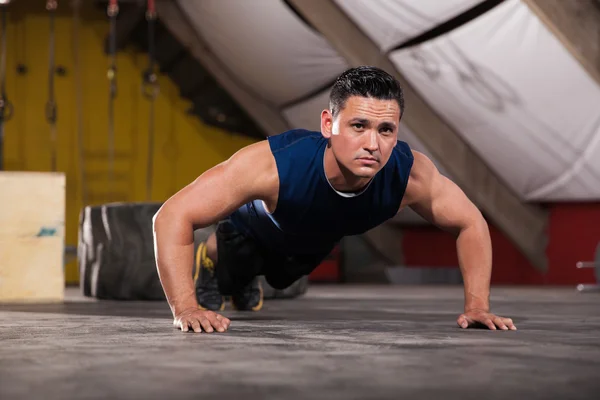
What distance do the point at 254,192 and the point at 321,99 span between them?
171 inches

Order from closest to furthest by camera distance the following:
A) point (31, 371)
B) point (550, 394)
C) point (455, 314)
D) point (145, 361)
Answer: point (550, 394)
point (31, 371)
point (145, 361)
point (455, 314)

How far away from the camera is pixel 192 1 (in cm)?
694

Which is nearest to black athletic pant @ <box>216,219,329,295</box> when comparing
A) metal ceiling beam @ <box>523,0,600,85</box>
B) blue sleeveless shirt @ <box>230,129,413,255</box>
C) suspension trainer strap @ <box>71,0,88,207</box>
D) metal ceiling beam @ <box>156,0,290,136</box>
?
blue sleeveless shirt @ <box>230,129,413,255</box>

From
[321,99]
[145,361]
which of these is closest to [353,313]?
[145,361]

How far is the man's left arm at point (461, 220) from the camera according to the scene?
282cm

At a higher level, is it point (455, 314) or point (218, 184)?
point (218, 184)

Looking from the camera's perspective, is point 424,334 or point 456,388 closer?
point 456,388

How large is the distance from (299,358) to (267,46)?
16.1ft

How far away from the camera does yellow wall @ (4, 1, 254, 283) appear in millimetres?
8492

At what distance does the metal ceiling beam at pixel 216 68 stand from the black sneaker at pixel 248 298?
4.20 metres

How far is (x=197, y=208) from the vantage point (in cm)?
259

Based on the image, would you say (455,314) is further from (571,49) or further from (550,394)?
(550,394)

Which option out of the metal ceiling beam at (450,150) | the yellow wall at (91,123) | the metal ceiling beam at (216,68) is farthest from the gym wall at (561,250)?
the yellow wall at (91,123)

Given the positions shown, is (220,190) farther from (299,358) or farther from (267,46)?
(267,46)
